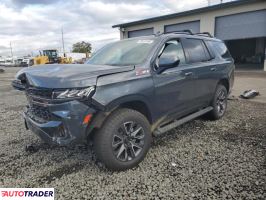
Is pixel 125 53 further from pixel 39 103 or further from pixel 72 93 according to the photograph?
pixel 39 103

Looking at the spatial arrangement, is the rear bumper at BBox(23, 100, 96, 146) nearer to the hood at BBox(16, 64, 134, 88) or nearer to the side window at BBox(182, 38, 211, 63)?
the hood at BBox(16, 64, 134, 88)

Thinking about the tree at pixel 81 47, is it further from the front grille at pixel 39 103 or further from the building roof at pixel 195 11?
the front grille at pixel 39 103

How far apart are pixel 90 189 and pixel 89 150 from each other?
1114mm

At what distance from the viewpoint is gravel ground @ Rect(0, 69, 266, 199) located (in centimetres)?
269

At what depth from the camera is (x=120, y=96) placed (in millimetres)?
2951

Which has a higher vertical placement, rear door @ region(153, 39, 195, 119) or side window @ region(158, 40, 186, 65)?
side window @ region(158, 40, 186, 65)

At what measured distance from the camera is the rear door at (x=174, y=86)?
3511 mm

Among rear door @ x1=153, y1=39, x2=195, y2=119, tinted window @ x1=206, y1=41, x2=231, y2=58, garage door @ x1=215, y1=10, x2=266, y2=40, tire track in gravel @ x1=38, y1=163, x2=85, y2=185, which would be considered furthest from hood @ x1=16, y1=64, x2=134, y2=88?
garage door @ x1=215, y1=10, x2=266, y2=40

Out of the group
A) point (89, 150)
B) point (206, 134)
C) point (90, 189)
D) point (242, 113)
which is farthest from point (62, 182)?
point (242, 113)

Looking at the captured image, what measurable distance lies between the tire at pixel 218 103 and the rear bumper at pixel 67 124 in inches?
126

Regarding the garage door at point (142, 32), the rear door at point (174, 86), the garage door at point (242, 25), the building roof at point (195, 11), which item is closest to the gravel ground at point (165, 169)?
the rear door at point (174, 86)

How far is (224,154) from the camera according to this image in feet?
11.7

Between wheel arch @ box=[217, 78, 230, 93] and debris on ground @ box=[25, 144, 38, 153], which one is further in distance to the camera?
wheel arch @ box=[217, 78, 230, 93]

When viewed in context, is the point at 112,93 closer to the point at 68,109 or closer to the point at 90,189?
the point at 68,109
